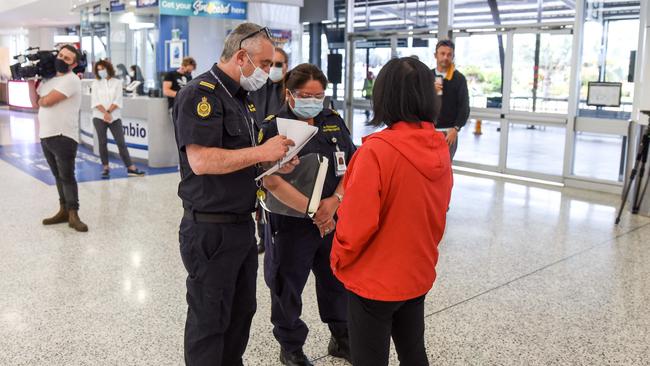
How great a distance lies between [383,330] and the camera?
1865 mm

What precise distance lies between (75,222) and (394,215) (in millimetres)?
3977

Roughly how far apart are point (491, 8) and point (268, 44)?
25.7 feet

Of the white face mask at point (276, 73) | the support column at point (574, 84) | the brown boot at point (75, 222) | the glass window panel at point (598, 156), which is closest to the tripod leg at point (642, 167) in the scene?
the glass window panel at point (598, 156)

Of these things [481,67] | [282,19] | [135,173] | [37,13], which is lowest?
[135,173]

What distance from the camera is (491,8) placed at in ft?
30.1

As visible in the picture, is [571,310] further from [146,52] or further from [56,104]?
[146,52]

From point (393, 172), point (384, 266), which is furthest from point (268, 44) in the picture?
point (384, 266)

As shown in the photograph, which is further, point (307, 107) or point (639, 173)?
point (639, 173)

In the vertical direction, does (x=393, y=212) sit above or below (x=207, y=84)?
below

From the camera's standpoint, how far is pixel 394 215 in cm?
177

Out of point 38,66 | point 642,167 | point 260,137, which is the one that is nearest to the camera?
point 260,137

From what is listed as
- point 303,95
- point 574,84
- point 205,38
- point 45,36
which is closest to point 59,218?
point 303,95

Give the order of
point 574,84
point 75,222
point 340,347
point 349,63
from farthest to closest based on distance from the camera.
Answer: point 349,63, point 574,84, point 75,222, point 340,347

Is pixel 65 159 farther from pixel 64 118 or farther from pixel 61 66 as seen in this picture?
pixel 61 66
